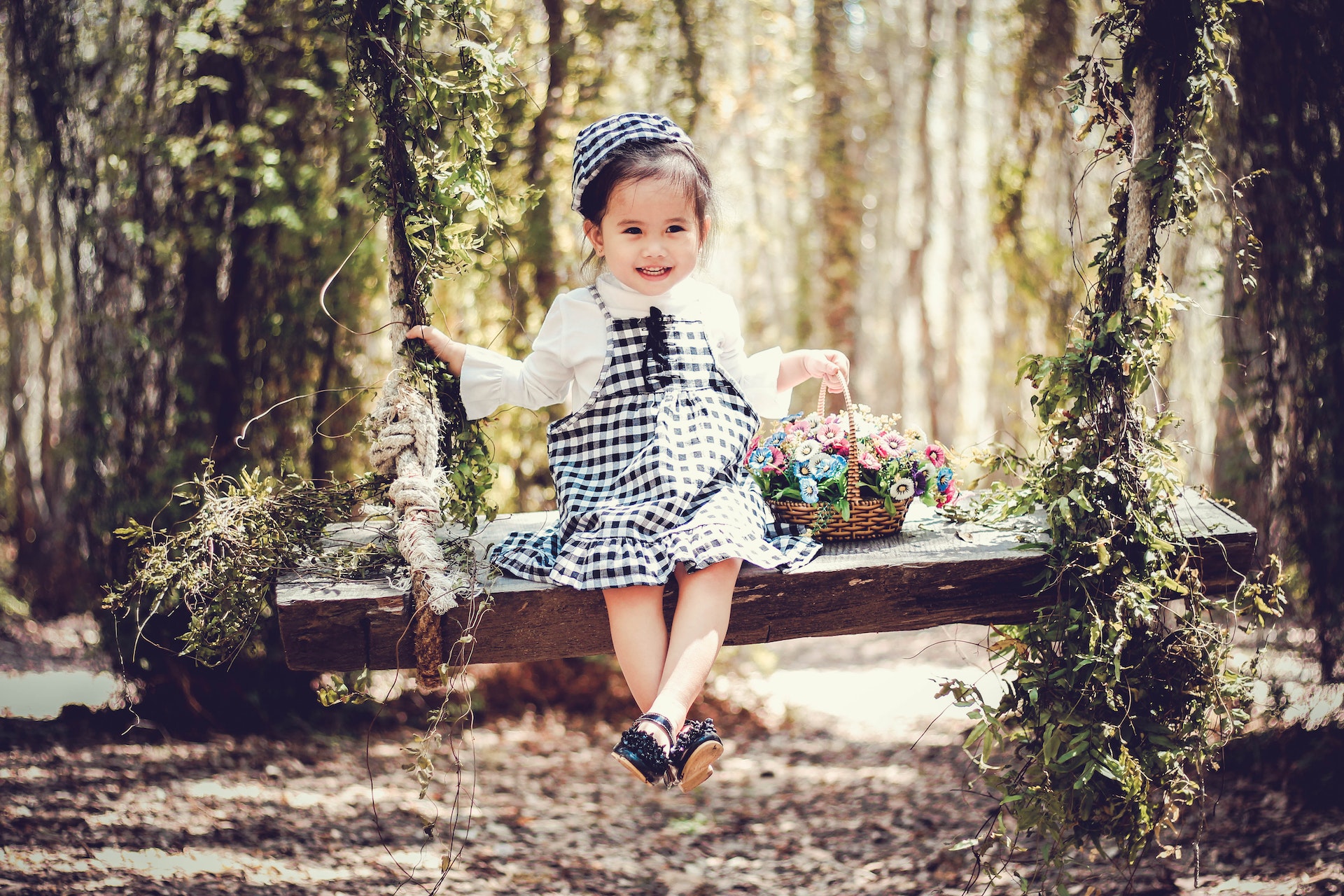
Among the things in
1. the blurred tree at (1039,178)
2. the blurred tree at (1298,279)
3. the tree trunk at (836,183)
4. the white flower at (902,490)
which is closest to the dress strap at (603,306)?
the white flower at (902,490)

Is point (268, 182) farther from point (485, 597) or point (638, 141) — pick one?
point (485, 597)

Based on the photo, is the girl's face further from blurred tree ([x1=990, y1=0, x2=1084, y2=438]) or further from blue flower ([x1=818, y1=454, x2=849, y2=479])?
blurred tree ([x1=990, y1=0, x2=1084, y2=438])

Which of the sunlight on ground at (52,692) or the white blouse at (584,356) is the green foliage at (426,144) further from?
the sunlight on ground at (52,692)

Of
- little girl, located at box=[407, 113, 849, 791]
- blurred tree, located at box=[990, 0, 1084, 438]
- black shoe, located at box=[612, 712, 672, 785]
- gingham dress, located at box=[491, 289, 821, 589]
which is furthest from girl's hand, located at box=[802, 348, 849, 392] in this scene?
blurred tree, located at box=[990, 0, 1084, 438]

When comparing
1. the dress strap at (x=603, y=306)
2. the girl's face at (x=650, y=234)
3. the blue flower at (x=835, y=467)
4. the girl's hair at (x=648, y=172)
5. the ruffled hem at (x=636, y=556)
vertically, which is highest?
the girl's hair at (x=648, y=172)

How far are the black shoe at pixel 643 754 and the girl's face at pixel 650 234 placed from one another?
1.06m

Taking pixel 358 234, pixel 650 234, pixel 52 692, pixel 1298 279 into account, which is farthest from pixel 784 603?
pixel 52 692

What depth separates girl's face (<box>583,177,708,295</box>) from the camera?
2.36 meters

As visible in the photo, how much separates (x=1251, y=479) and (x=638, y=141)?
2529 millimetres

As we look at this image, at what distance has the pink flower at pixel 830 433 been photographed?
8.06ft

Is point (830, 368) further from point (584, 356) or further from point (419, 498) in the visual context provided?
point (419, 498)

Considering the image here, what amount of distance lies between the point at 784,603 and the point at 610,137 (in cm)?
118

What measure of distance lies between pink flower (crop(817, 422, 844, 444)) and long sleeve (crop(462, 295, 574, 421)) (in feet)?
2.12

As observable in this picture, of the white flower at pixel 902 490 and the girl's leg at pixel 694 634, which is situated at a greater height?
the white flower at pixel 902 490
